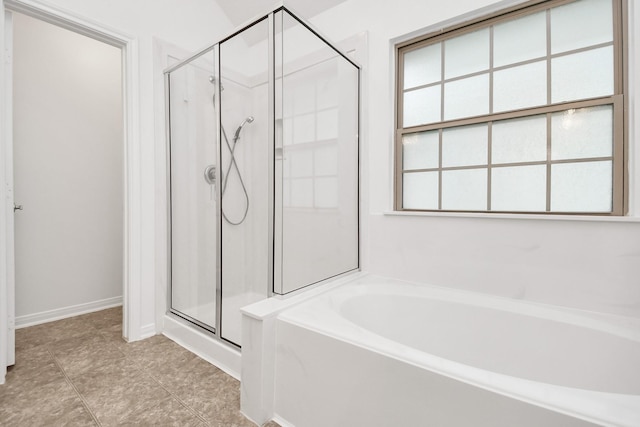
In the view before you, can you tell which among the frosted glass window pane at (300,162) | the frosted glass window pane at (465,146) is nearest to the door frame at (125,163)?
the frosted glass window pane at (300,162)

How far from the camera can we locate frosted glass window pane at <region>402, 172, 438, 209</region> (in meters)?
1.96

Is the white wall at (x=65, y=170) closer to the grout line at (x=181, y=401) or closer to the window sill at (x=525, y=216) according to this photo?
the grout line at (x=181, y=401)

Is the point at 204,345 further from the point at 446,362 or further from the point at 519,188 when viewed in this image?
the point at 519,188

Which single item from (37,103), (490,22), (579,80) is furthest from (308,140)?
(37,103)

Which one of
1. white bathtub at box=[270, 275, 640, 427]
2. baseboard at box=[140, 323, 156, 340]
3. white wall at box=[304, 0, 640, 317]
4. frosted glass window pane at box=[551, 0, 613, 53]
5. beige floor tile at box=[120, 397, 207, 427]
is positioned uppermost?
frosted glass window pane at box=[551, 0, 613, 53]

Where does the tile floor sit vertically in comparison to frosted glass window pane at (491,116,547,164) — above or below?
below

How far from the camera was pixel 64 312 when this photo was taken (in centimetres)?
249

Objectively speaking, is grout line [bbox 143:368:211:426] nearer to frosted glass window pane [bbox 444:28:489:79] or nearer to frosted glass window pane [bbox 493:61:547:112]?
frosted glass window pane [bbox 493:61:547:112]

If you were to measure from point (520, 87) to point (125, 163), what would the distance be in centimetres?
248

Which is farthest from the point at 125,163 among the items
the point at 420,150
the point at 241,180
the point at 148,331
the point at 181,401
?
the point at 420,150

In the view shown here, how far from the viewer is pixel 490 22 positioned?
1724 mm

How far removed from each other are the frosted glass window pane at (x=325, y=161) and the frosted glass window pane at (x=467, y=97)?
0.74 metres

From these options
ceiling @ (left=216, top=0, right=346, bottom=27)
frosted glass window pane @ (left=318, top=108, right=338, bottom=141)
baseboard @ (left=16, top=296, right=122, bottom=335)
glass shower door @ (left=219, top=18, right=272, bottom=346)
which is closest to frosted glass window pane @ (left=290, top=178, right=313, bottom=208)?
glass shower door @ (left=219, top=18, right=272, bottom=346)

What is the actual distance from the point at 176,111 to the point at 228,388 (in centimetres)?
183
